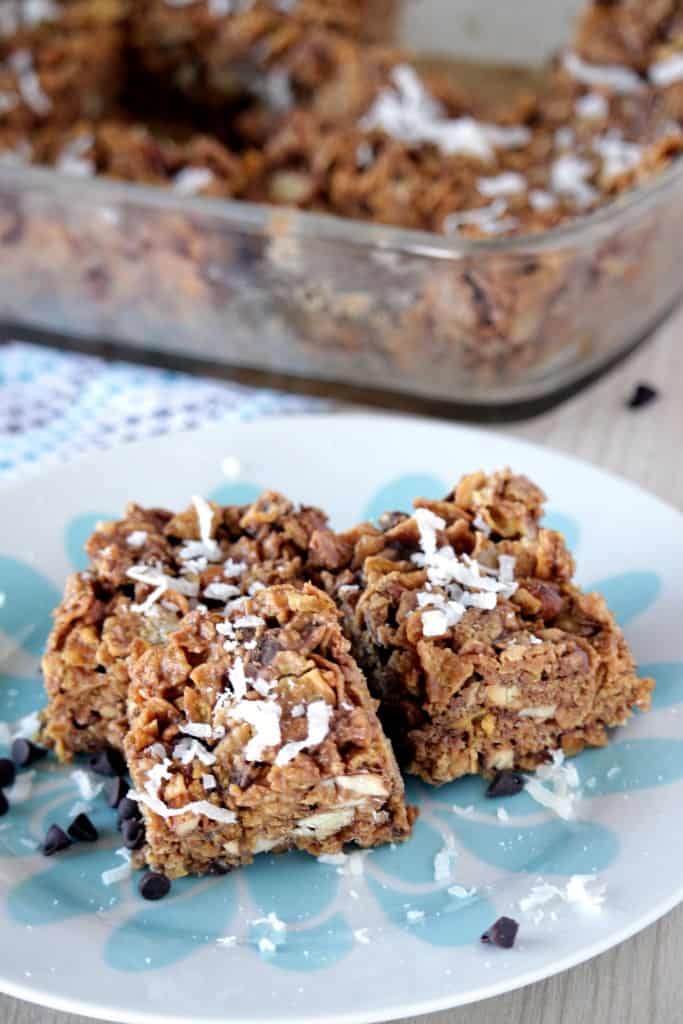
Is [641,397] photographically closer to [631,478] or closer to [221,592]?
[631,478]

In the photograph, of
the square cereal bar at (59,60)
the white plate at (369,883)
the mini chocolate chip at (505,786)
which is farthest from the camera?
the square cereal bar at (59,60)

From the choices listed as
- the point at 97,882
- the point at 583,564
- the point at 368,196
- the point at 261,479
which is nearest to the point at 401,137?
the point at 368,196

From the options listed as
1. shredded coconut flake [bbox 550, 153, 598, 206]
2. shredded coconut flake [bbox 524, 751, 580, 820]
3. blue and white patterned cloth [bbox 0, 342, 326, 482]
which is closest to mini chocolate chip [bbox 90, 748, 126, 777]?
shredded coconut flake [bbox 524, 751, 580, 820]

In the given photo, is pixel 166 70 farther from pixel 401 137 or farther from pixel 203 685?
pixel 203 685

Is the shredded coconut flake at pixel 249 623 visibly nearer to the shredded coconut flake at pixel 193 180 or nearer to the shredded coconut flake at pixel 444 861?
the shredded coconut flake at pixel 444 861

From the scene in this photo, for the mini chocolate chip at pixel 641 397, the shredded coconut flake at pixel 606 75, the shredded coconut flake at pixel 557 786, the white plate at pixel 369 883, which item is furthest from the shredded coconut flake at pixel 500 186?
the shredded coconut flake at pixel 557 786

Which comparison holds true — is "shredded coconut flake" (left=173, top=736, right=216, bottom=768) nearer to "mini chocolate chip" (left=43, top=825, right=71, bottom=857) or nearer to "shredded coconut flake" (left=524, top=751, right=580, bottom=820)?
"mini chocolate chip" (left=43, top=825, right=71, bottom=857)
